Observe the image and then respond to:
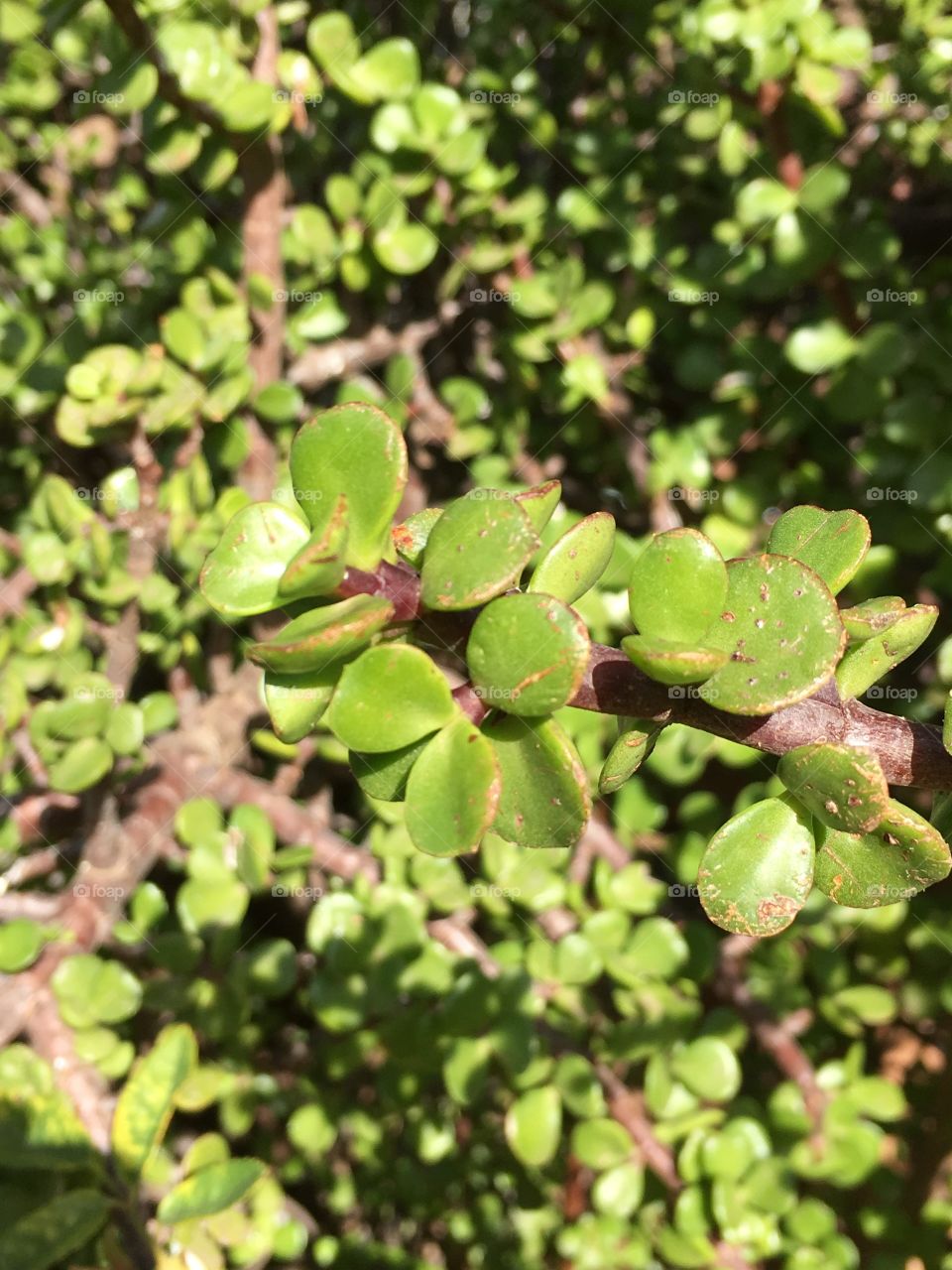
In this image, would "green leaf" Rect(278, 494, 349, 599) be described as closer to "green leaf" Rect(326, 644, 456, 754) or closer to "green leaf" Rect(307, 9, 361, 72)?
"green leaf" Rect(326, 644, 456, 754)

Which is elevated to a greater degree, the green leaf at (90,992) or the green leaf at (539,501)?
the green leaf at (539,501)

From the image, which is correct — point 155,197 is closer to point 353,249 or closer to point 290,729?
point 353,249

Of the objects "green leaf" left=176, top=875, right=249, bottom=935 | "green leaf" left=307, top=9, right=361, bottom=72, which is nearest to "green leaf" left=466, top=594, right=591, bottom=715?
"green leaf" left=176, top=875, right=249, bottom=935

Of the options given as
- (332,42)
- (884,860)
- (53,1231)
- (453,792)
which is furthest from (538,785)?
(332,42)

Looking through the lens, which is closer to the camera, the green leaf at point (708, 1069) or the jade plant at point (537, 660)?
the jade plant at point (537, 660)

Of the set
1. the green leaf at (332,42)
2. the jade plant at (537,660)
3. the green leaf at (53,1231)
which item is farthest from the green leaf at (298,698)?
the green leaf at (332,42)

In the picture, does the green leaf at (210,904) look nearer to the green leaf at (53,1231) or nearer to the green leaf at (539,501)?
the green leaf at (53,1231)

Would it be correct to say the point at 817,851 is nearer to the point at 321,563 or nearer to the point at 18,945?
the point at 321,563
